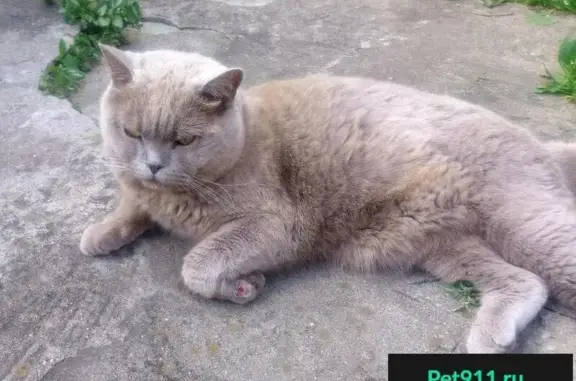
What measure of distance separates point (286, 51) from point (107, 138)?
1.84 meters

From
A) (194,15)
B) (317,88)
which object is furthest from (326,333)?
(194,15)

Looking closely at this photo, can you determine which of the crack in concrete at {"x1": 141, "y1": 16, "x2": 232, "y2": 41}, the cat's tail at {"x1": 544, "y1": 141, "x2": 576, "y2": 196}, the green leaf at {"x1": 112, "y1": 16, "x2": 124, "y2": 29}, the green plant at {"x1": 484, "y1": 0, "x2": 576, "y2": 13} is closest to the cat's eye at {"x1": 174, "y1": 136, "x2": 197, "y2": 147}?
the cat's tail at {"x1": 544, "y1": 141, "x2": 576, "y2": 196}

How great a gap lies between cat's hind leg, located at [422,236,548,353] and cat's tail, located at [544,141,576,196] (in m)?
0.44

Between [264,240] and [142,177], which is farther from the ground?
[142,177]

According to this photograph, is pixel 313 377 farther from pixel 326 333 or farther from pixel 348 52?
pixel 348 52

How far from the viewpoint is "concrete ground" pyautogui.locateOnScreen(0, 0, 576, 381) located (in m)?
1.87

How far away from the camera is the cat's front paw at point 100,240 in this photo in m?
2.21

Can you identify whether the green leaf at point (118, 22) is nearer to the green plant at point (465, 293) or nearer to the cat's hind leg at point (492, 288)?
the cat's hind leg at point (492, 288)

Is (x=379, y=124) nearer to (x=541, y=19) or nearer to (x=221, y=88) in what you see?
(x=221, y=88)

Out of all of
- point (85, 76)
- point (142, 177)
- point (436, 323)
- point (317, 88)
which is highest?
point (317, 88)

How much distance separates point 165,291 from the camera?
2113 millimetres

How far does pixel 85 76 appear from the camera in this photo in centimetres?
341

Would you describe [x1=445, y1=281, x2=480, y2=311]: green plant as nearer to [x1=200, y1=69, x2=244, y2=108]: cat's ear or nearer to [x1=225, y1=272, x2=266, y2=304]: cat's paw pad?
[x1=225, y1=272, x2=266, y2=304]: cat's paw pad

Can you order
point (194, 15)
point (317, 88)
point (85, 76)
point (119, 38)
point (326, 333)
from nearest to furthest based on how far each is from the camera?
1. point (326, 333)
2. point (317, 88)
3. point (85, 76)
4. point (119, 38)
5. point (194, 15)
